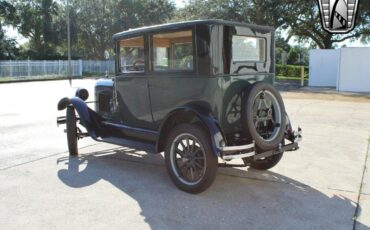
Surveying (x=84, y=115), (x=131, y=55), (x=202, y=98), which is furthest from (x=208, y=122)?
(x=84, y=115)

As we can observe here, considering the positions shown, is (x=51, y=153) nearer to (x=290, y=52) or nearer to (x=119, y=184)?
(x=119, y=184)

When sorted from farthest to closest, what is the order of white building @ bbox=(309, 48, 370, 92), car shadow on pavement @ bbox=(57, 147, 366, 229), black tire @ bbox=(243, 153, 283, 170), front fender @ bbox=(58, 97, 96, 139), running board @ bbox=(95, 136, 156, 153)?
white building @ bbox=(309, 48, 370, 92) → front fender @ bbox=(58, 97, 96, 139) → black tire @ bbox=(243, 153, 283, 170) → running board @ bbox=(95, 136, 156, 153) → car shadow on pavement @ bbox=(57, 147, 366, 229)

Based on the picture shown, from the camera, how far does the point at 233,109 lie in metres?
5.04

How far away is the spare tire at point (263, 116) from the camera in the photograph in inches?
187

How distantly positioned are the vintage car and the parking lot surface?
1.18 ft

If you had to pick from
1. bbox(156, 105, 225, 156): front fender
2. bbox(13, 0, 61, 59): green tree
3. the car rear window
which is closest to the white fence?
bbox(13, 0, 61, 59): green tree

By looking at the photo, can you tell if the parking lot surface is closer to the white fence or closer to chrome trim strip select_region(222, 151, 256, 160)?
chrome trim strip select_region(222, 151, 256, 160)

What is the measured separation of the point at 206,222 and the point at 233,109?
1579 millimetres

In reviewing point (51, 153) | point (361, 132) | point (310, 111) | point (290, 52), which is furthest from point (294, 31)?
point (51, 153)

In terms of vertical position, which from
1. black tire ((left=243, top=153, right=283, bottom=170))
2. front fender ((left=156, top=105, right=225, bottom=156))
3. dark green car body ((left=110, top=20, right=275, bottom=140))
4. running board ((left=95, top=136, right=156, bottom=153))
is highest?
dark green car body ((left=110, top=20, right=275, bottom=140))

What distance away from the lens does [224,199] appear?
4.67 metres

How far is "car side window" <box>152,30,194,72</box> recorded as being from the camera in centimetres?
506

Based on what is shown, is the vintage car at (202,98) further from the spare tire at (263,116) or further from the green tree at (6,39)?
the green tree at (6,39)
